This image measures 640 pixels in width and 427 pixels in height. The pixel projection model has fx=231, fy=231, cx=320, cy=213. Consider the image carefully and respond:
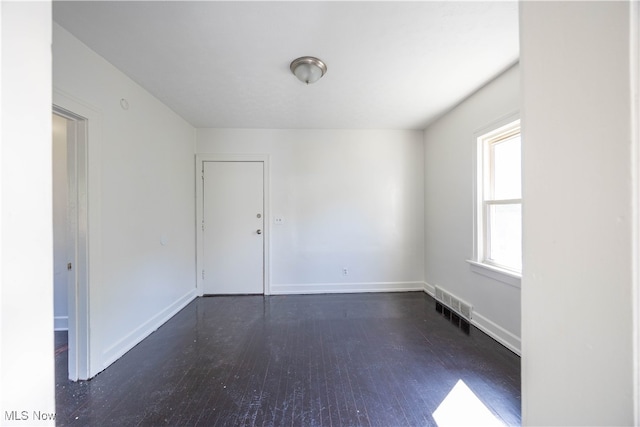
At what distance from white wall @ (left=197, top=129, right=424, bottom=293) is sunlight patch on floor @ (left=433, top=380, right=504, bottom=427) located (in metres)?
1.89

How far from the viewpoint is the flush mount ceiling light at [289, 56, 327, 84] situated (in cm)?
177

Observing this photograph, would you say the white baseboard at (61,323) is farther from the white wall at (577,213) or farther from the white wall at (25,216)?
the white wall at (577,213)

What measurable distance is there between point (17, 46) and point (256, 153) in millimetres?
2947

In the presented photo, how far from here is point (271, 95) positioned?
2350 mm

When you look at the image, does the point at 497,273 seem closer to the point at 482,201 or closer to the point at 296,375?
the point at 482,201

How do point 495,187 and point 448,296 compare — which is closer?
point 495,187

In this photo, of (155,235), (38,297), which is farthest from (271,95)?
(38,297)

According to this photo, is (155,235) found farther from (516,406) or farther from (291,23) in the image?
(516,406)

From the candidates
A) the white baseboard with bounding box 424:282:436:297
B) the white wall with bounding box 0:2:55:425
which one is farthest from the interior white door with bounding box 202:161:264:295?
the white wall with bounding box 0:2:55:425

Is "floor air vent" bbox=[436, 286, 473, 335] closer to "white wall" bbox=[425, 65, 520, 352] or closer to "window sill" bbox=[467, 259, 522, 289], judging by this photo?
"white wall" bbox=[425, 65, 520, 352]

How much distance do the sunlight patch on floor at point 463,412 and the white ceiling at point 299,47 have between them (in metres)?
2.41

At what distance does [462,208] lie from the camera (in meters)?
2.61

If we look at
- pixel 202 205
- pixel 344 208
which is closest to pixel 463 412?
pixel 344 208

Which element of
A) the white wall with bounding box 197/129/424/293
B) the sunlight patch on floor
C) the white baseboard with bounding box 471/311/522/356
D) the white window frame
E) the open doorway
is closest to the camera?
the sunlight patch on floor
